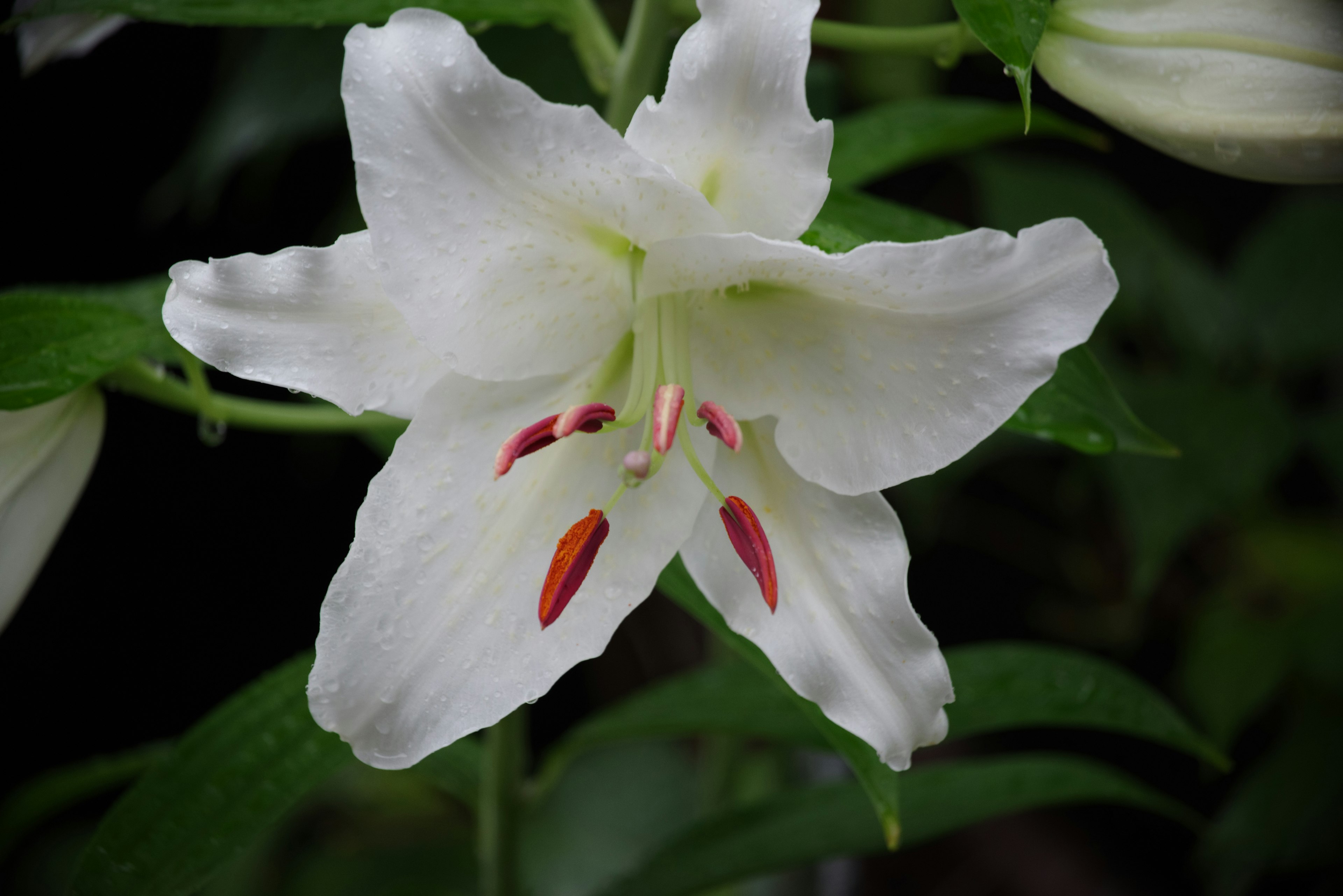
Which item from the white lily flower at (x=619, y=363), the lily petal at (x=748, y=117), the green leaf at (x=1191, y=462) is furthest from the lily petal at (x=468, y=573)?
the green leaf at (x=1191, y=462)

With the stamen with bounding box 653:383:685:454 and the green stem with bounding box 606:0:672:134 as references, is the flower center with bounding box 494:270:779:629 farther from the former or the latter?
the green stem with bounding box 606:0:672:134

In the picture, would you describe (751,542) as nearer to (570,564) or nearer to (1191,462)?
(570,564)

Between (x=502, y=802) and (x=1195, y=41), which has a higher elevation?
(x=1195, y=41)

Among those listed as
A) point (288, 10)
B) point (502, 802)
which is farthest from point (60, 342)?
point (502, 802)

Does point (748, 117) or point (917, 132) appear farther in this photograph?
point (917, 132)

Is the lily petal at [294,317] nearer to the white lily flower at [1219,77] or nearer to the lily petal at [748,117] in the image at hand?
the lily petal at [748,117]

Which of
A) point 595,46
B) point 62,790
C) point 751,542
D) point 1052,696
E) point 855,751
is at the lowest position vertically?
point 62,790
